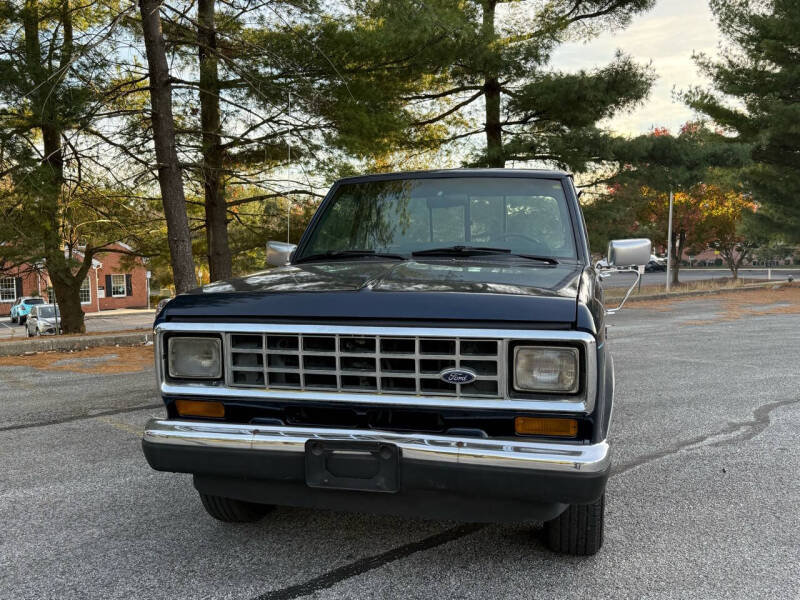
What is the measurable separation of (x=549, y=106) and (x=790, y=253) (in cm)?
6814

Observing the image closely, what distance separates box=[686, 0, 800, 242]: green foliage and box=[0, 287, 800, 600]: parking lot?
20744 millimetres

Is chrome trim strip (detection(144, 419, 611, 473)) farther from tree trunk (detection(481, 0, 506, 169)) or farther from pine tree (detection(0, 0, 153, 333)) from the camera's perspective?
tree trunk (detection(481, 0, 506, 169))

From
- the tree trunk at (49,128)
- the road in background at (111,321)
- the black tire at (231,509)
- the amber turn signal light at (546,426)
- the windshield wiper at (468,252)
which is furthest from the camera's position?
the road in background at (111,321)

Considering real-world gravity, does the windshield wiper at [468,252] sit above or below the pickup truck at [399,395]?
above

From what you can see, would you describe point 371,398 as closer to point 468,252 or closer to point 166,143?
point 468,252

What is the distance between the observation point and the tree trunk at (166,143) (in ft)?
31.3

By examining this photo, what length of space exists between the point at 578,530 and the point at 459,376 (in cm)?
98

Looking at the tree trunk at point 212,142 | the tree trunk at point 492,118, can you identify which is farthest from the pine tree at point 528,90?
the tree trunk at point 212,142

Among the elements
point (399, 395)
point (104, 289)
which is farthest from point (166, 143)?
point (104, 289)

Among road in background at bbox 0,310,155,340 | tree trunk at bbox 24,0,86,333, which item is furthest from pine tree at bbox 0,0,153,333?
road in background at bbox 0,310,155,340

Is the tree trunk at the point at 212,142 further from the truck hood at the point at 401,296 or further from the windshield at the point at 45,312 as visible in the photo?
the windshield at the point at 45,312

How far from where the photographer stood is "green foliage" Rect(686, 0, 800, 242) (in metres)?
22.4

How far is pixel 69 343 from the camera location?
36.2 feet

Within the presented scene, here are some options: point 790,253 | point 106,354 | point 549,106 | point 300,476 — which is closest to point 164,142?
point 106,354
